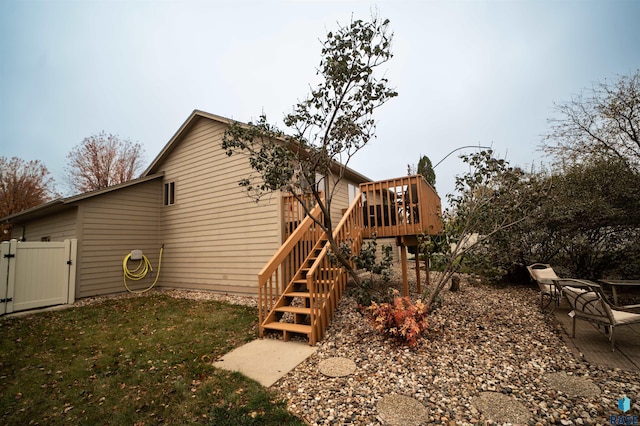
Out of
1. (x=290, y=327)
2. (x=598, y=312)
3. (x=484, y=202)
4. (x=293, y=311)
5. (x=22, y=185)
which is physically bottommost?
(x=290, y=327)

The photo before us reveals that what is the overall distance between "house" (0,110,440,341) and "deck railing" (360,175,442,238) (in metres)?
0.06

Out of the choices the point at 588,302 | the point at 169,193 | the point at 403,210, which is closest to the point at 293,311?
the point at 403,210

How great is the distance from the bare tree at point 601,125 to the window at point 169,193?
12.7 meters

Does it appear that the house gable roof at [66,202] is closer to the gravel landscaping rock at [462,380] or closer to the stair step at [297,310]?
the stair step at [297,310]

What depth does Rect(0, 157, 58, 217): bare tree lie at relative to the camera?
16.5 metres

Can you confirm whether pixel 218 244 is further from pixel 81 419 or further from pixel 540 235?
pixel 540 235

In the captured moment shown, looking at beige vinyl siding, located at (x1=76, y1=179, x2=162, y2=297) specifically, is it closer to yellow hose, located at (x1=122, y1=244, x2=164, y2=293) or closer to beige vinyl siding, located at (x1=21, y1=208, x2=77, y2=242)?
yellow hose, located at (x1=122, y1=244, x2=164, y2=293)

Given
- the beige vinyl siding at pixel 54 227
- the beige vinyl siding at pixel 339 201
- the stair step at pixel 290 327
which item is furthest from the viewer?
the beige vinyl siding at pixel 339 201

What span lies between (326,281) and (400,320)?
57.6 inches

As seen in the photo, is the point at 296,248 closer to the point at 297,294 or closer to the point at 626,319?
the point at 297,294

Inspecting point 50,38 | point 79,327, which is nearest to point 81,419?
point 79,327

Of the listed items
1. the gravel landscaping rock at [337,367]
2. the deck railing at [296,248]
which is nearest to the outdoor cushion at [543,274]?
the deck railing at [296,248]

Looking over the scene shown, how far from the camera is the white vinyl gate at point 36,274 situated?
6812mm

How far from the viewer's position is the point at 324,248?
492cm
